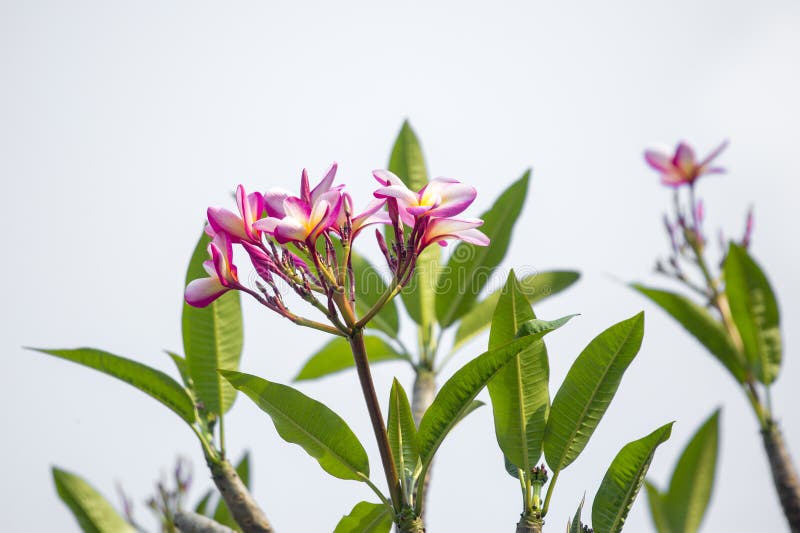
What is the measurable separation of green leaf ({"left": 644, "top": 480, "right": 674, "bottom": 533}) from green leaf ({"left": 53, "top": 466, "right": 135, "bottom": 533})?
5.31 feet

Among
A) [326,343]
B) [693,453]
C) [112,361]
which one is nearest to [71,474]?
[112,361]

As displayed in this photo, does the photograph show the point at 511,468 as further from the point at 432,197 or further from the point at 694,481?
the point at 694,481

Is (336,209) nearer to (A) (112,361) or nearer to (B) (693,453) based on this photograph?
(A) (112,361)

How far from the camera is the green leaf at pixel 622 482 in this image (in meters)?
Answer: 1.31

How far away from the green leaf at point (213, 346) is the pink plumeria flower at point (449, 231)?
594 millimetres

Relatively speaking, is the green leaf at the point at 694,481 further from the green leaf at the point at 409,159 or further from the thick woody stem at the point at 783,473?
the green leaf at the point at 409,159

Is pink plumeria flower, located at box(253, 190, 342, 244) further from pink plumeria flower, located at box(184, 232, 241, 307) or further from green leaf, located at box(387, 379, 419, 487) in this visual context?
green leaf, located at box(387, 379, 419, 487)

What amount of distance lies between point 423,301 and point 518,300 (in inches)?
39.1

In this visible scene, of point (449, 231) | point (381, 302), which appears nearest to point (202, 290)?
point (381, 302)

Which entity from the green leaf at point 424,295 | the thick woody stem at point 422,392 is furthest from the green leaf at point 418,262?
the thick woody stem at point 422,392

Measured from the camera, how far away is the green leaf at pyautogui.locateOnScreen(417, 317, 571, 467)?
1.20 metres

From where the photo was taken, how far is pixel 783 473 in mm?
2027

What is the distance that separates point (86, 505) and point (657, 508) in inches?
69.2

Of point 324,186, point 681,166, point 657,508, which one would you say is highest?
point 681,166
